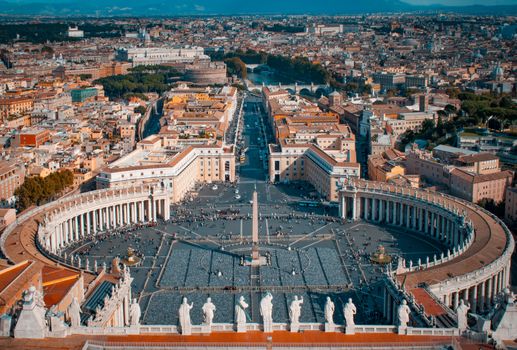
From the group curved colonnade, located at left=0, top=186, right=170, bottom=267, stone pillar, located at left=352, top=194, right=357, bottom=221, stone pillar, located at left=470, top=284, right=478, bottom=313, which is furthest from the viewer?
stone pillar, located at left=352, top=194, right=357, bottom=221

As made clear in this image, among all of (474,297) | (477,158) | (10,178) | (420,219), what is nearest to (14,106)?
(10,178)

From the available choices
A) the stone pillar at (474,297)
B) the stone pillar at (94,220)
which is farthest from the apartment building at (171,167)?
the stone pillar at (474,297)

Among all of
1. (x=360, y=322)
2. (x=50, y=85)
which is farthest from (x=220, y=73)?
(x=360, y=322)

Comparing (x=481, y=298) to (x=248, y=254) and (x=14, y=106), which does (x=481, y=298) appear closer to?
(x=248, y=254)

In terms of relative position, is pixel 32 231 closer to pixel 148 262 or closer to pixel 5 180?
pixel 148 262

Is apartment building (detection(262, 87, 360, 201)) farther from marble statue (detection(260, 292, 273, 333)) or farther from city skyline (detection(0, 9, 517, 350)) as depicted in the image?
marble statue (detection(260, 292, 273, 333))

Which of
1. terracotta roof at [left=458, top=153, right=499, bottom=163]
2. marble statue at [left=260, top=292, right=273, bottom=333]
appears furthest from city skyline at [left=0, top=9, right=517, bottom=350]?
terracotta roof at [left=458, top=153, right=499, bottom=163]
